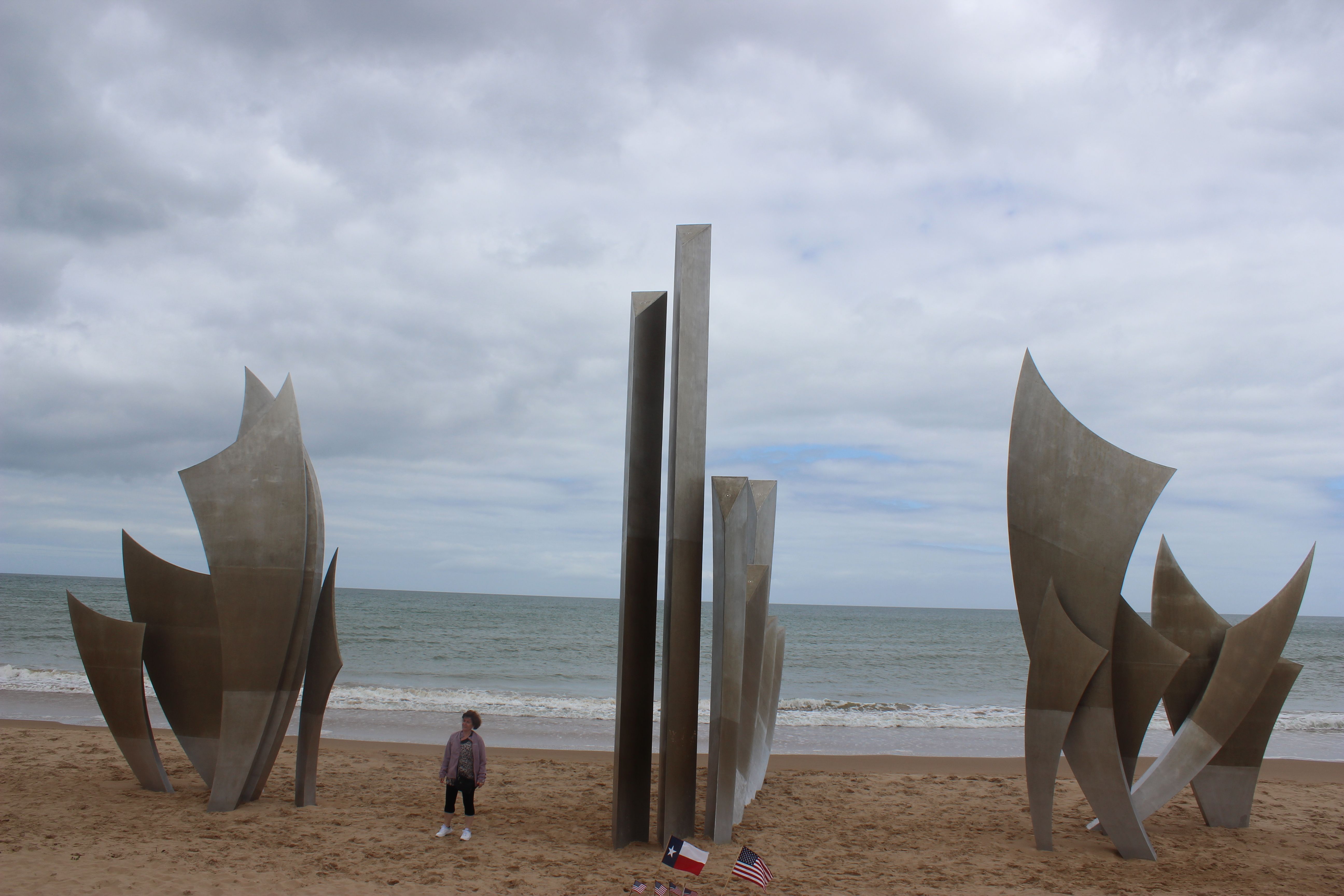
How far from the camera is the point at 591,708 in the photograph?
16.8 m

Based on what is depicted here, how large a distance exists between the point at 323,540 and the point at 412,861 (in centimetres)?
275

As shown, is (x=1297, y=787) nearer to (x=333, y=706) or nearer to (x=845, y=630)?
(x=333, y=706)

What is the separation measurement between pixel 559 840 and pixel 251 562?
3.26 m

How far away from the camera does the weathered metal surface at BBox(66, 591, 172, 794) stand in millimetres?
6898

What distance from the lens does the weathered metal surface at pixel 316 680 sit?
22.5 feet

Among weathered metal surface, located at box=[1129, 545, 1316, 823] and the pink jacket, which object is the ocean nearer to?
the pink jacket

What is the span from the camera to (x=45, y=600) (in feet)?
144

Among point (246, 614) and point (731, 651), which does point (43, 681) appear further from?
point (731, 651)

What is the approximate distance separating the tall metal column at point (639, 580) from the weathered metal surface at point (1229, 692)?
13.3ft

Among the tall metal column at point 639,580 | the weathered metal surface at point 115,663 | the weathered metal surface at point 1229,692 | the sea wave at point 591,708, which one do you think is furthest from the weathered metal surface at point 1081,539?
the sea wave at point 591,708

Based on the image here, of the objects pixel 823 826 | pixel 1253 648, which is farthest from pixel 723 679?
pixel 1253 648

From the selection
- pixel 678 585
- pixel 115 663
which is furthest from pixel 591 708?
pixel 678 585

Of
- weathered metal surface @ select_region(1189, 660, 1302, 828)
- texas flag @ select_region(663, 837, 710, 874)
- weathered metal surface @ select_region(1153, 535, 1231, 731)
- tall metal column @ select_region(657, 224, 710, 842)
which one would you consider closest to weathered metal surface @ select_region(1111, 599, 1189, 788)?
weathered metal surface @ select_region(1153, 535, 1231, 731)

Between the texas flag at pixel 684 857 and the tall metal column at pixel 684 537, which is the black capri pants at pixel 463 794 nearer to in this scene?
the tall metal column at pixel 684 537
